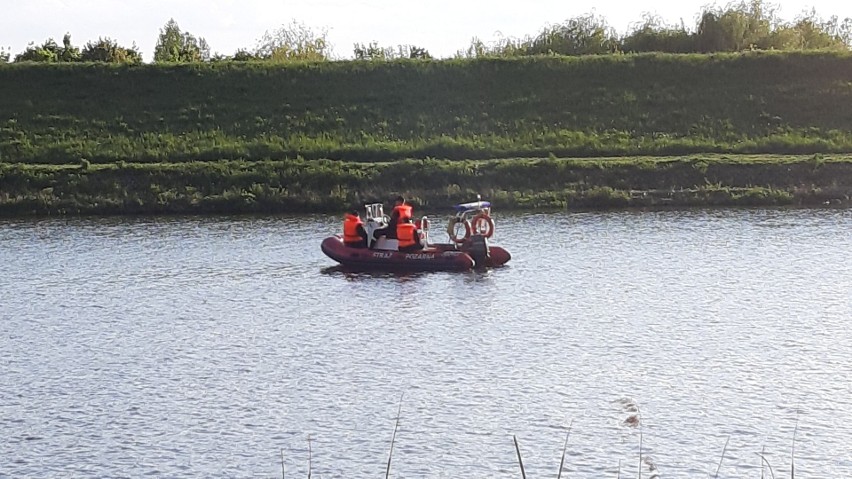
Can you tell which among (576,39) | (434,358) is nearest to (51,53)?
(576,39)

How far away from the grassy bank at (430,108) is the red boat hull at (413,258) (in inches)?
703

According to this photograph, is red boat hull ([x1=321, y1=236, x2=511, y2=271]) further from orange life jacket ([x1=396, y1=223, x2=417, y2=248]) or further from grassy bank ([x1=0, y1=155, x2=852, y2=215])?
grassy bank ([x1=0, y1=155, x2=852, y2=215])

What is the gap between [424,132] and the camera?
52031 millimetres

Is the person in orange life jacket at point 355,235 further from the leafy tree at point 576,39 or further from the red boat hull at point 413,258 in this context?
the leafy tree at point 576,39

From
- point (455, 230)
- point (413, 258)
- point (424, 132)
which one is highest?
point (424, 132)

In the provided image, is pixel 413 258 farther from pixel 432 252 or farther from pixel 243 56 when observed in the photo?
pixel 243 56

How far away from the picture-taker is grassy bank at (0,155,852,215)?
4294cm

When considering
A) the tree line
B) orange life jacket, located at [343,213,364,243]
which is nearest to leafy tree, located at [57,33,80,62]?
the tree line

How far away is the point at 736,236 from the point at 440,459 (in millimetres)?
20309

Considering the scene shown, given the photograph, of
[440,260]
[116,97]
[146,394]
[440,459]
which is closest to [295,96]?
[116,97]

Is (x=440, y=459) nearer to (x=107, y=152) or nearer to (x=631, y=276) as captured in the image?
(x=631, y=276)

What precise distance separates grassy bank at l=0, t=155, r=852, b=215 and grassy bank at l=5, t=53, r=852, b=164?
3.37 meters

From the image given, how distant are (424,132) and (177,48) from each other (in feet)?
73.7

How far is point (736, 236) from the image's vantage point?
35.2 metres
